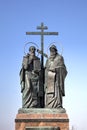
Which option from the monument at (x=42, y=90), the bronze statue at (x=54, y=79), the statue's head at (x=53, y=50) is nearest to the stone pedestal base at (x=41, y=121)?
the monument at (x=42, y=90)

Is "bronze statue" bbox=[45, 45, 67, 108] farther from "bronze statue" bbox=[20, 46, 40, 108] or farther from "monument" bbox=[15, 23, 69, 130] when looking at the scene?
"bronze statue" bbox=[20, 46, 40, 108]

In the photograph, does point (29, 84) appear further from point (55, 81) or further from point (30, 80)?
point (55, 81)

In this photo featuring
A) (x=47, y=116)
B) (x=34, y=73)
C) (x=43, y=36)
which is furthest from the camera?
(x=43, y=36)

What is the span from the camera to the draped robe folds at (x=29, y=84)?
49.0 ft

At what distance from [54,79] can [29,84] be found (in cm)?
99

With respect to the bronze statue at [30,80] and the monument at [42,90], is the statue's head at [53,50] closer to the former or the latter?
the monument at [42,90]

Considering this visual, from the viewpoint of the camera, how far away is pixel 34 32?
16.5 m

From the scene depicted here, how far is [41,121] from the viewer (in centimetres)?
1416

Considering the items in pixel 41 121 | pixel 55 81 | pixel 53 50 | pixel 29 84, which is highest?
pixel 53 50

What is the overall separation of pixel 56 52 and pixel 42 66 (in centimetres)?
80

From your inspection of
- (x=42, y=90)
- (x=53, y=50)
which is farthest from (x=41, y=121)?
(x=53, y=50)

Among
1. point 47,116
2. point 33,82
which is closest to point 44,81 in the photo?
point 33,82

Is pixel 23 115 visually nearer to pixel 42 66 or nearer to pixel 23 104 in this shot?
pixel 23 104

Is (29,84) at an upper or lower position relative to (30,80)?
lower
